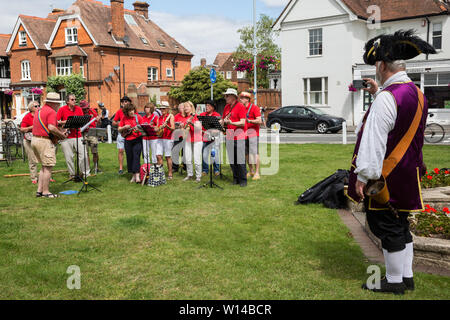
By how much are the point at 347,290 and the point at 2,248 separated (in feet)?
14.4

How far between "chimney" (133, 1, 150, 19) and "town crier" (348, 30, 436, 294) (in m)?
50.1

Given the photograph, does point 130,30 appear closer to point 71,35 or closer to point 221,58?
point 71,35

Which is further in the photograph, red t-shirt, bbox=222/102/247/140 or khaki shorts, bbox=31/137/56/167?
red t-shirt, bbox=222/102/247/140

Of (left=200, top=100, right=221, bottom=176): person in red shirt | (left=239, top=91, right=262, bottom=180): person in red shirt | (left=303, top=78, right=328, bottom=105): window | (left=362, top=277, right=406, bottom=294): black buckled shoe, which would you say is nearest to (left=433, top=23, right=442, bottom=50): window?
(left=303, top=78, right=328, bottom=105): window

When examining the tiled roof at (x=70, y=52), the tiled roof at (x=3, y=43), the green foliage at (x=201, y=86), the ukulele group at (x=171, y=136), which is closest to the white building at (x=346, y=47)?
the green foliage at (x=201, y=86)

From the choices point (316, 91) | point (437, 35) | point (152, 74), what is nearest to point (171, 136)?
point (316, 91)

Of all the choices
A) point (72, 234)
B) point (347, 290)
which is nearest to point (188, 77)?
point (72, 234)

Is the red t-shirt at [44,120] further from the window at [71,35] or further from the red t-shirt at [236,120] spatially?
the window at [71,35]

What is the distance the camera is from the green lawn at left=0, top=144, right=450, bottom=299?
4.31 meters

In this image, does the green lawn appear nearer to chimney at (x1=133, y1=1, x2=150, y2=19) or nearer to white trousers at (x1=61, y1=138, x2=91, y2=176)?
white trousers at (x1=61, y1=138, x2=91, y2=176)

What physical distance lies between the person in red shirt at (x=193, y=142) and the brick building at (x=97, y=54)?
29.5 m

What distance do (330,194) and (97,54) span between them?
3829 centimetres

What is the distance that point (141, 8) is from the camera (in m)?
50.2

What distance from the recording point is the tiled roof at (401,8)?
27.9 m
